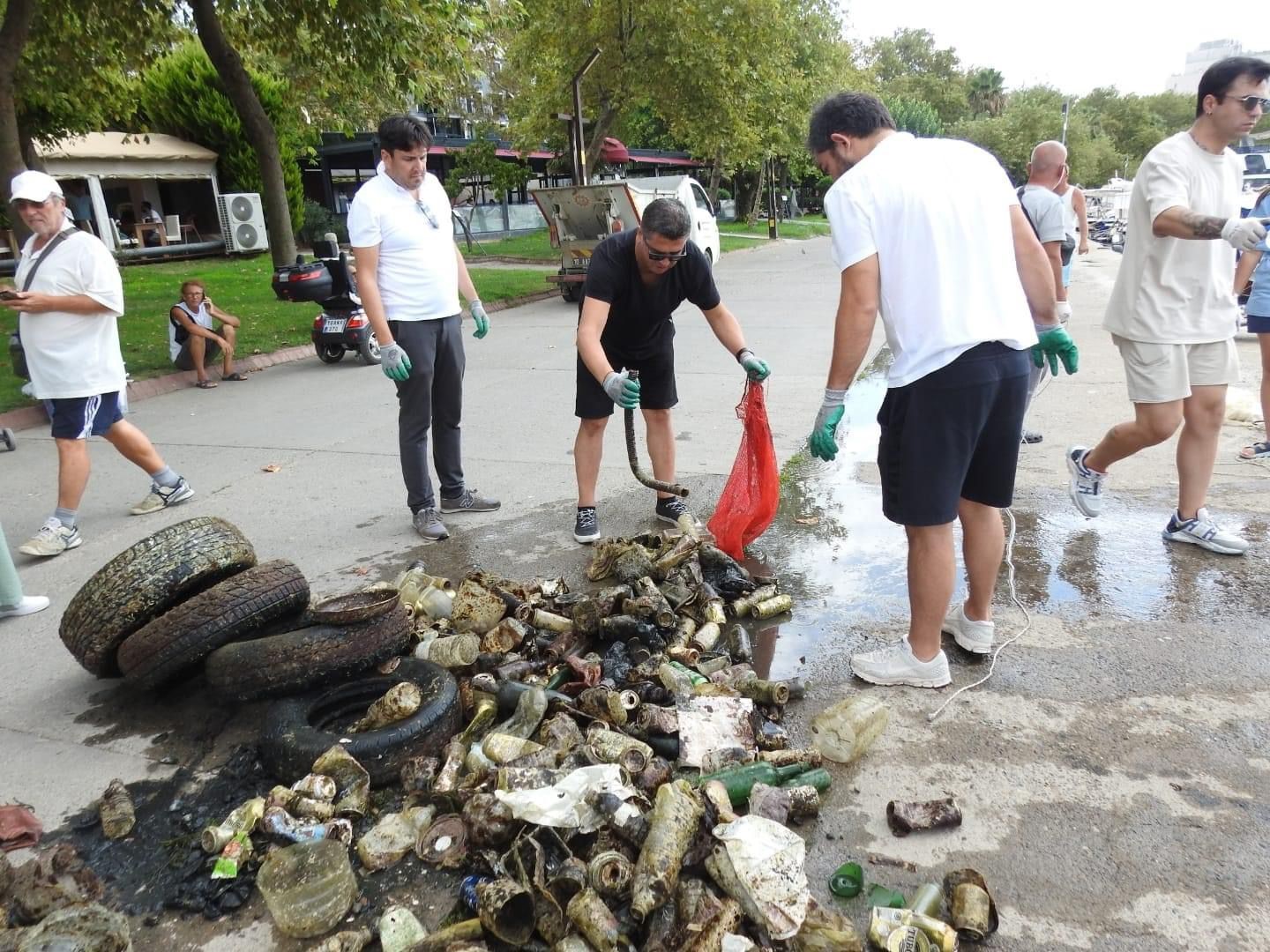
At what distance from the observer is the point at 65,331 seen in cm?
477

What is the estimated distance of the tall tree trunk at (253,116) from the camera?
488 inches

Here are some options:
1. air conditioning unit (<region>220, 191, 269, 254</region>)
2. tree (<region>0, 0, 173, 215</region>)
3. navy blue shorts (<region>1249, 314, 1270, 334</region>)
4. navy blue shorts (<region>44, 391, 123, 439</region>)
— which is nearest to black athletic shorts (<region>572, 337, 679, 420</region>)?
navy blue shorts (<region>44, 391, 123, 439</region>)

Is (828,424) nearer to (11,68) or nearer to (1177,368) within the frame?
(1177,368)

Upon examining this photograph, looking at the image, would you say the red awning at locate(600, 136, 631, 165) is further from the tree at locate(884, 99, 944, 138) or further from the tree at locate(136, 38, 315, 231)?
the tree at locate(884, 99, 944, 138)

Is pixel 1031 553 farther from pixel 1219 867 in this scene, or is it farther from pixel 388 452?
pixel 388 452

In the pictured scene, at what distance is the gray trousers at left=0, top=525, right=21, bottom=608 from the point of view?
13.4ft

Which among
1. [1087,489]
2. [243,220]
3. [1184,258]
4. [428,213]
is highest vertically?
[243,220]

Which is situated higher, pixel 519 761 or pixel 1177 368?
pixel 1177 368

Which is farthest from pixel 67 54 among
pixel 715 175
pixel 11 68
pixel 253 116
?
pixel 715 175

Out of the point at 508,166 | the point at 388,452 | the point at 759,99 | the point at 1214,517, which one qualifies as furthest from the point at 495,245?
the point at 1214,517

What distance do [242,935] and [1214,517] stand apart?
492 centimetres

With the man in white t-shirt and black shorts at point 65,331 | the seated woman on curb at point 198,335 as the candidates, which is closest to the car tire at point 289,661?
the man in white t-shirt and black shorts at point 65,331

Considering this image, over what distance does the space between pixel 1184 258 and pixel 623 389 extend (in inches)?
102

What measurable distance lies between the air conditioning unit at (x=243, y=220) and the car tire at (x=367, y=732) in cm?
2383
